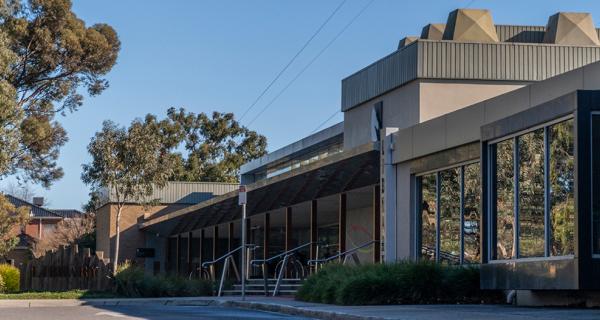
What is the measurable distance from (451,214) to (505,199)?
4.43 metres

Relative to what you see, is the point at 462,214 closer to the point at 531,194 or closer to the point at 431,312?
the point at 531,194

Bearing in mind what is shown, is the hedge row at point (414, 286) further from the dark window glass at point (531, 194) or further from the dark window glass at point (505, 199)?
the dark window glass at point (531, 194)

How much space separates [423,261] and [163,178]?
27.0 metres

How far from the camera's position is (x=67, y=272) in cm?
3459

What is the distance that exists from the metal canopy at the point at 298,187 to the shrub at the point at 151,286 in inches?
167

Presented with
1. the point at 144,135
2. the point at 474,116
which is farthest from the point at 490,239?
the point at 144,135

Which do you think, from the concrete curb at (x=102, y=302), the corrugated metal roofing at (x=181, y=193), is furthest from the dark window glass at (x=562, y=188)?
the corrugated metal roofing at (x=181, y=193)

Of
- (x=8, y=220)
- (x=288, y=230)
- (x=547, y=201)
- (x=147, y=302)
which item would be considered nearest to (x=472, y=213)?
(x=547, y=201)

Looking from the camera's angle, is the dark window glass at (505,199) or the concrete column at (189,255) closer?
the dark window glass at (505,199)

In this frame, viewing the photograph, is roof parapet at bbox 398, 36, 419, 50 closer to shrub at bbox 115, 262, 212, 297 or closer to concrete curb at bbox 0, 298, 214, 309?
shrub at bbox 115, 262, 212, 297

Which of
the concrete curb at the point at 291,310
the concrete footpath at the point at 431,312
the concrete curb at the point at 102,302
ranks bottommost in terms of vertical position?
the concrete curb at the point at 102,302

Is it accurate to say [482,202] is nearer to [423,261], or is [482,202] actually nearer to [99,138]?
[423,261]

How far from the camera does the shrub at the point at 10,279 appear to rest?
115 feet

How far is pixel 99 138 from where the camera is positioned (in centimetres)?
4312
